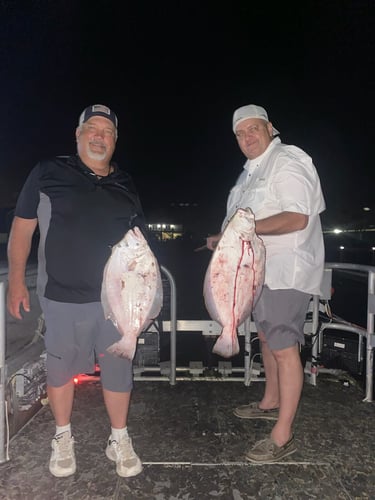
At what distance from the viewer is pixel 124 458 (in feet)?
8.19

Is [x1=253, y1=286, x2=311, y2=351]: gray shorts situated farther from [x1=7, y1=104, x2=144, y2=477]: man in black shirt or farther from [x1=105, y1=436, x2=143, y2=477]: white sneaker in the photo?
[x1=105, y1=436, x2=143, y2=477]: white sneaker

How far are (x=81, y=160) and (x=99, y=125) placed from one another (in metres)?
0.27

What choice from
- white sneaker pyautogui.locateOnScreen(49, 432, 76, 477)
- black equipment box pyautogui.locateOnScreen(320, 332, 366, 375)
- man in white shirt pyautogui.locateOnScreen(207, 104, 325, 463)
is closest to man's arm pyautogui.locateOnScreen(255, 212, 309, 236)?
man in white shirt pyautogui.locateOnScreen(207, 104, 325, 463)

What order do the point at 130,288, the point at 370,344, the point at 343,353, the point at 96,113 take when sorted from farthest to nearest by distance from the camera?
the point at 343,353 < the point at 370,344 < the point at 96,113 < the point at 130,288

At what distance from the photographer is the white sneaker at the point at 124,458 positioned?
2.45 metres

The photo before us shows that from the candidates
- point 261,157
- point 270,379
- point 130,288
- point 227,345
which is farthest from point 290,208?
point 270,379

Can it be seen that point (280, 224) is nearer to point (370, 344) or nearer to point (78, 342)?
point (78, 342)

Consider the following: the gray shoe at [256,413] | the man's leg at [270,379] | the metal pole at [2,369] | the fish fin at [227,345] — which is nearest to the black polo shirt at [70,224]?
the metal pole at [2,369]

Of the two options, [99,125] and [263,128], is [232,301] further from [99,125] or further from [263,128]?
[99,125]

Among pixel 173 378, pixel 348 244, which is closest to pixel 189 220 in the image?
pixel 348 244

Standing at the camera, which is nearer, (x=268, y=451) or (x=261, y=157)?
(x=268, y=451)

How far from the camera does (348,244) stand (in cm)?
3253

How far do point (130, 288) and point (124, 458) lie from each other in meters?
1.17

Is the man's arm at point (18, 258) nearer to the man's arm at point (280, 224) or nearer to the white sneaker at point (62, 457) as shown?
the white sneaker at point (62, 457)
